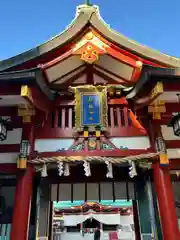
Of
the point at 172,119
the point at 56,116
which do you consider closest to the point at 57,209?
the point at 56,116

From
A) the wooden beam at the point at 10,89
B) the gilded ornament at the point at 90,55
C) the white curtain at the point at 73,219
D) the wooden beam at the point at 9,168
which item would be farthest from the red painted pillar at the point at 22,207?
the white curtain at the point at 73,219

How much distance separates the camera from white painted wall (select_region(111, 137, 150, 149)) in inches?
246

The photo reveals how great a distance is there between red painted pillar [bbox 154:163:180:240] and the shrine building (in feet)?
0.07

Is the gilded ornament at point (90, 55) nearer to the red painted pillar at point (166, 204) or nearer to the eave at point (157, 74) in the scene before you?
the eave at point (157, 74)

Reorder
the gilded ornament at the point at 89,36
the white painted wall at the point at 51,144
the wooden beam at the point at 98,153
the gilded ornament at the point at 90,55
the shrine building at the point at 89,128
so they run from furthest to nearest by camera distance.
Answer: the gilded ornament at the point at 89,36
the gilded ornament at the point at 90,55
the white painted wall at the point at 51,144
the wooden beam at the point at 98,153
the shrine building at the point at 89,128

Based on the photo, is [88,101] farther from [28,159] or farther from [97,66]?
[28,159]

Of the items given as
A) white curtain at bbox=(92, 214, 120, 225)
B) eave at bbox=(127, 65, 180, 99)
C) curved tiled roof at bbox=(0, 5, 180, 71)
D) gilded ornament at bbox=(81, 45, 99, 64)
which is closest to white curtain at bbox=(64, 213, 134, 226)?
white curtain at bbox=(92, 214, 120, 225)

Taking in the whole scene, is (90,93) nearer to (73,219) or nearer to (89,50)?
(89,50)

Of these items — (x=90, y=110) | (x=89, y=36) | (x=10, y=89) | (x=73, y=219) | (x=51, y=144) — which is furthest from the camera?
(x=73, y=219)

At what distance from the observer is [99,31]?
7297mm

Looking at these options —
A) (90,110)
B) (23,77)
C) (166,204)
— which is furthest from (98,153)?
Answer: (23,77)

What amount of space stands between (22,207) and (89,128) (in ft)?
8.40

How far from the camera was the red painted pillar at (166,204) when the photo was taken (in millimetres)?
5280

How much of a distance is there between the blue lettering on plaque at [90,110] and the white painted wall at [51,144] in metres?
0.71
